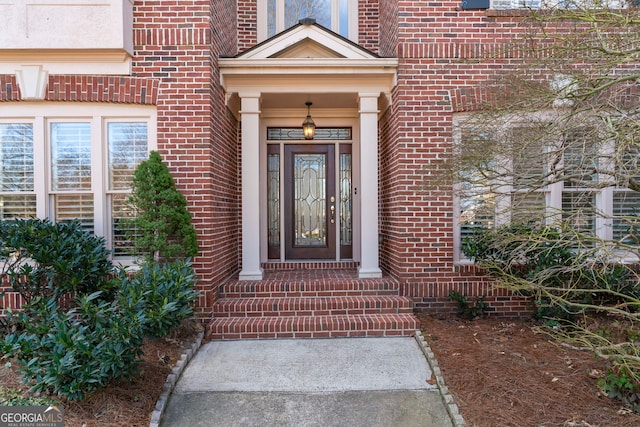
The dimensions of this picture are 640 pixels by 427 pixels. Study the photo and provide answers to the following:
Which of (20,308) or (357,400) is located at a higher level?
(20,308)

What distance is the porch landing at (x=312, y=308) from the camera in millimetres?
4320

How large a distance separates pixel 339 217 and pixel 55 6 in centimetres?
483

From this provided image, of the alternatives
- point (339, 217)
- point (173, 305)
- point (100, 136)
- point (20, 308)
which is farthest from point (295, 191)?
point (20, 308)

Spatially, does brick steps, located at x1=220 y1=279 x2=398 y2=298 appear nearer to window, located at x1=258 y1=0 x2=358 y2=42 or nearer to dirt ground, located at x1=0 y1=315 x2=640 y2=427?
dirt ground, located at x1=0 y1=315 x2=640 y2=427

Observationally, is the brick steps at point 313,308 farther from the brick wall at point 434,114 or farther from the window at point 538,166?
the window at point 538,166

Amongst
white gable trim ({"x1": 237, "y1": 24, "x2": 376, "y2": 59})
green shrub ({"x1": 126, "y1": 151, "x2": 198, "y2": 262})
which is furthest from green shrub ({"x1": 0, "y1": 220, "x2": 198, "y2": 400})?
white gable trim ({"x1": 237, "y1": 24, "x2": 376, "y2": 59})

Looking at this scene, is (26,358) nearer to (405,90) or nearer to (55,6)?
(55,6)

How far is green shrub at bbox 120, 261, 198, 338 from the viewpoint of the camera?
119 inches

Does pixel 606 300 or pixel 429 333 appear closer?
pixel 429 333

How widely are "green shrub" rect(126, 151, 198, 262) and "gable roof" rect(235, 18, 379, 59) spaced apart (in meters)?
1.99

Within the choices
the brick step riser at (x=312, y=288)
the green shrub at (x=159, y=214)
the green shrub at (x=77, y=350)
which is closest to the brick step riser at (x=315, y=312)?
the brick step riser at (x=312, y=288)

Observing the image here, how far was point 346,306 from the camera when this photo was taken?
4566mm

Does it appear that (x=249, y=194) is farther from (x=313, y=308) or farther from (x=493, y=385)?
(x=493, y=385)

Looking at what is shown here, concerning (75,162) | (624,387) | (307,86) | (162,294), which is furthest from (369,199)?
(75,162)
